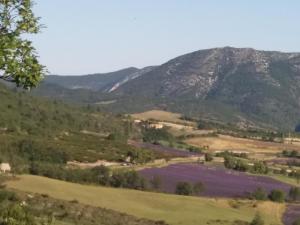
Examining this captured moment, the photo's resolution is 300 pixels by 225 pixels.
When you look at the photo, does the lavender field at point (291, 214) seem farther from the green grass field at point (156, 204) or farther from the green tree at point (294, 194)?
the green tree at point (294, 194)

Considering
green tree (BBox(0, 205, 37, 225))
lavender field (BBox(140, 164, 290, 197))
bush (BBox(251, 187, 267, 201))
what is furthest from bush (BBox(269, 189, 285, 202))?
green tree (BBox(0, 205, 37, 225))

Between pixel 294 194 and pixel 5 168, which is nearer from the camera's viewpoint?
pixel 5 168

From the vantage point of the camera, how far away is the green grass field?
70000 millimetres

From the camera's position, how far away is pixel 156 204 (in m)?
77.6

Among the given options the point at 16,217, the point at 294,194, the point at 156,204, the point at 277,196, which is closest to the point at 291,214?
the point at 277,196

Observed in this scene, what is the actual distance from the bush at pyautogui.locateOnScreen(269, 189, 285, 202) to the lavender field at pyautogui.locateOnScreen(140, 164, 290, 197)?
12.6 ft

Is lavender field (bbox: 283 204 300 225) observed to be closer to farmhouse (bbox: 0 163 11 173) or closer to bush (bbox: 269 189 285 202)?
bush (bbox: 269 189 285 202)

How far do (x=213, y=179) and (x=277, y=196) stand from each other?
1861cm

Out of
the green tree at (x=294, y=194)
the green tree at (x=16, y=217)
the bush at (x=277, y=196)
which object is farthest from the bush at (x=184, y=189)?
the green tree at (x=16, y=217)

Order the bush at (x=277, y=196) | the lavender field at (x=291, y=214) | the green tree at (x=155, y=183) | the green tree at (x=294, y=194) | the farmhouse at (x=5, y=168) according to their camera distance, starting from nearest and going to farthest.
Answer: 1. the lavender field at (x=291, y=214)
2. the farmhouse at (x=5, y=168)
3. the bush at (x=277, y=196)
4. the green tree at (x=155, y=183)
5. the green tree at (x=294, y=194)

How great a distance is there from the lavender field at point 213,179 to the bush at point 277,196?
3840 mm

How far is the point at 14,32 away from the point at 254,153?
174m

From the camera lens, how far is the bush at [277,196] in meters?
97.4

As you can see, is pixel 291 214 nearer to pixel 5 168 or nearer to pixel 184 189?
pixel 184 189
